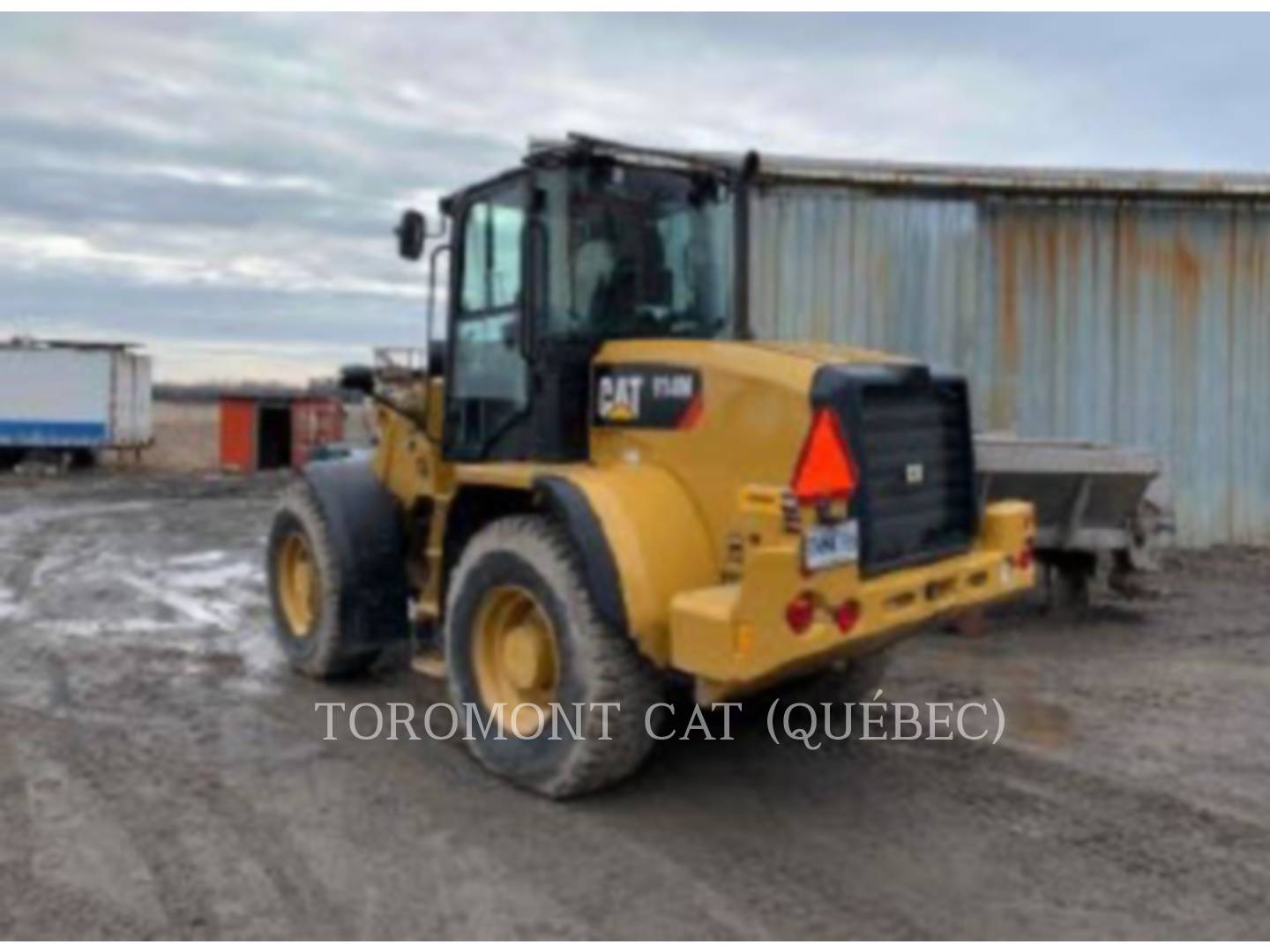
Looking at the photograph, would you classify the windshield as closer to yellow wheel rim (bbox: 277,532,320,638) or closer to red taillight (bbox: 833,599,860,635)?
red taillight (bbox: 833,599,860,635)

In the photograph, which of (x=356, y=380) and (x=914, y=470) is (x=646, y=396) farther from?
(x=356, y=380)

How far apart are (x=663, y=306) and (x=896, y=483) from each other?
1.50 m

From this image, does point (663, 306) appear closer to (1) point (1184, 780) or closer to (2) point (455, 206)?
(2) point (455, 206)

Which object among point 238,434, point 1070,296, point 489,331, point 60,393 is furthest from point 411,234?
point 60,393

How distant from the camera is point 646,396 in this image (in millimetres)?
5520

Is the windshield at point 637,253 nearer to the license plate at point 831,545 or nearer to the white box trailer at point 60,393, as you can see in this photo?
the license plate at point 831,545

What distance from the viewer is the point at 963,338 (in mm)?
13125

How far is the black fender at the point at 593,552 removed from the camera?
497 centimetres

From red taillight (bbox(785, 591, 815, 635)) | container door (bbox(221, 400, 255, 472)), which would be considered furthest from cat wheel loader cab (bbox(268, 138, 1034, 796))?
container door (bbox(221, 400, 255, 472))

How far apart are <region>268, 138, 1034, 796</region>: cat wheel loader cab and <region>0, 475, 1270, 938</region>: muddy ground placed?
1.69 ft

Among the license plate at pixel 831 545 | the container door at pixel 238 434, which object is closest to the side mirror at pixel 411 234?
the license plate at pixel 831 545

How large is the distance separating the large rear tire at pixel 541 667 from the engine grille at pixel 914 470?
1.11 m

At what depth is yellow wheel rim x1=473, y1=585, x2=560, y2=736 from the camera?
5.52 m

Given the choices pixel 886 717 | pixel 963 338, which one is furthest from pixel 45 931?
pixel 963 338
